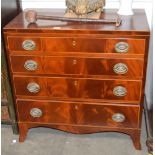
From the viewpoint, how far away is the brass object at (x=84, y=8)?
190cm

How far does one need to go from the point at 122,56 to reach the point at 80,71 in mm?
272

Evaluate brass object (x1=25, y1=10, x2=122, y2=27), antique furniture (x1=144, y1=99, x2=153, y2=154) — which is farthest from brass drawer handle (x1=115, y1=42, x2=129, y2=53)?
antique furniture (x1=144, y1=99, x2=153, y2=154)

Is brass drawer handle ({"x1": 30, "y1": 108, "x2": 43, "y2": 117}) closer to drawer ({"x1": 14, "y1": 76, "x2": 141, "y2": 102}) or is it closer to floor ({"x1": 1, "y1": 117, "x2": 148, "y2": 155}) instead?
→ drawer ({"x1": 14, "y1": 76, "x2": 141, "y2": 102})

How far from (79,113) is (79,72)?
30 cm

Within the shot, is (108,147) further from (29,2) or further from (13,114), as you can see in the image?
(29,2)

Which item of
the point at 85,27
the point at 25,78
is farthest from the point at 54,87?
the point at 85,27

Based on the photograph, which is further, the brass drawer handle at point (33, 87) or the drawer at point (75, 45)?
the brass drawer handle at point (33, 87)

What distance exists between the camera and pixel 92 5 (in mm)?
1919

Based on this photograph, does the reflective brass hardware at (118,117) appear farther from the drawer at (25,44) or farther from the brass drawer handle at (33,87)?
the drawer at (25,44)

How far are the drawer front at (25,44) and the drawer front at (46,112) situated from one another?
0.38m

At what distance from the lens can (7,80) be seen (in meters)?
2.00

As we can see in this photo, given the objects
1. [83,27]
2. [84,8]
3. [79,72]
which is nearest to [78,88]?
[79,72]

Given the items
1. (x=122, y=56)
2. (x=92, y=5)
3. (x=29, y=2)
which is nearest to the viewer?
(x=122, y=56)

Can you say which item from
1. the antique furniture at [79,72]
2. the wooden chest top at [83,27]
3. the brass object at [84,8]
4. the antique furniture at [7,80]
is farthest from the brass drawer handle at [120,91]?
the antique furniture at [7,80]
